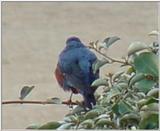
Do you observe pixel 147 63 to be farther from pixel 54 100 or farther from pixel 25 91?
pixel 25 91

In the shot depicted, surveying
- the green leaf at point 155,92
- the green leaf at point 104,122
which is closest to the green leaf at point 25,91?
the green leaf at point 104,122

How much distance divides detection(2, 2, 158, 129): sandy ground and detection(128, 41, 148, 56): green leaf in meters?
0.02

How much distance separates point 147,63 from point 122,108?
0.27 m

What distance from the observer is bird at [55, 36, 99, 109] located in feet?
8.85

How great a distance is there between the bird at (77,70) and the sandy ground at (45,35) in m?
0.03

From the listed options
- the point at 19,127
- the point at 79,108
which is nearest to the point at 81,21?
the point at 79,108

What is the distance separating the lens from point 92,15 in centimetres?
269

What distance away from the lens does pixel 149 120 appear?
8.70ft

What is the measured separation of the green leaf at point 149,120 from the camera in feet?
8.69

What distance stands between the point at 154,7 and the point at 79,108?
66 cm

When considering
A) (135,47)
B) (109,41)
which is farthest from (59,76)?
(135,47)

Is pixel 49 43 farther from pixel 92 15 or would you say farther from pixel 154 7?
pixel 154 7

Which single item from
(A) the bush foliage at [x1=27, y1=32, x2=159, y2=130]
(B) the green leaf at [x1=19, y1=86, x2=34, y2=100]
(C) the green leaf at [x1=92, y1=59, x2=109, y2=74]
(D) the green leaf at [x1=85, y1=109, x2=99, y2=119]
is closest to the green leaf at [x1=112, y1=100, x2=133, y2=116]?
(A) the bush foliage at [x1=27, y1=32, x2=159, y2=130]

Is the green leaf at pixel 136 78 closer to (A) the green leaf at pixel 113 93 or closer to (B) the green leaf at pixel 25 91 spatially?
(A) the green leaf at pixel 113 93
